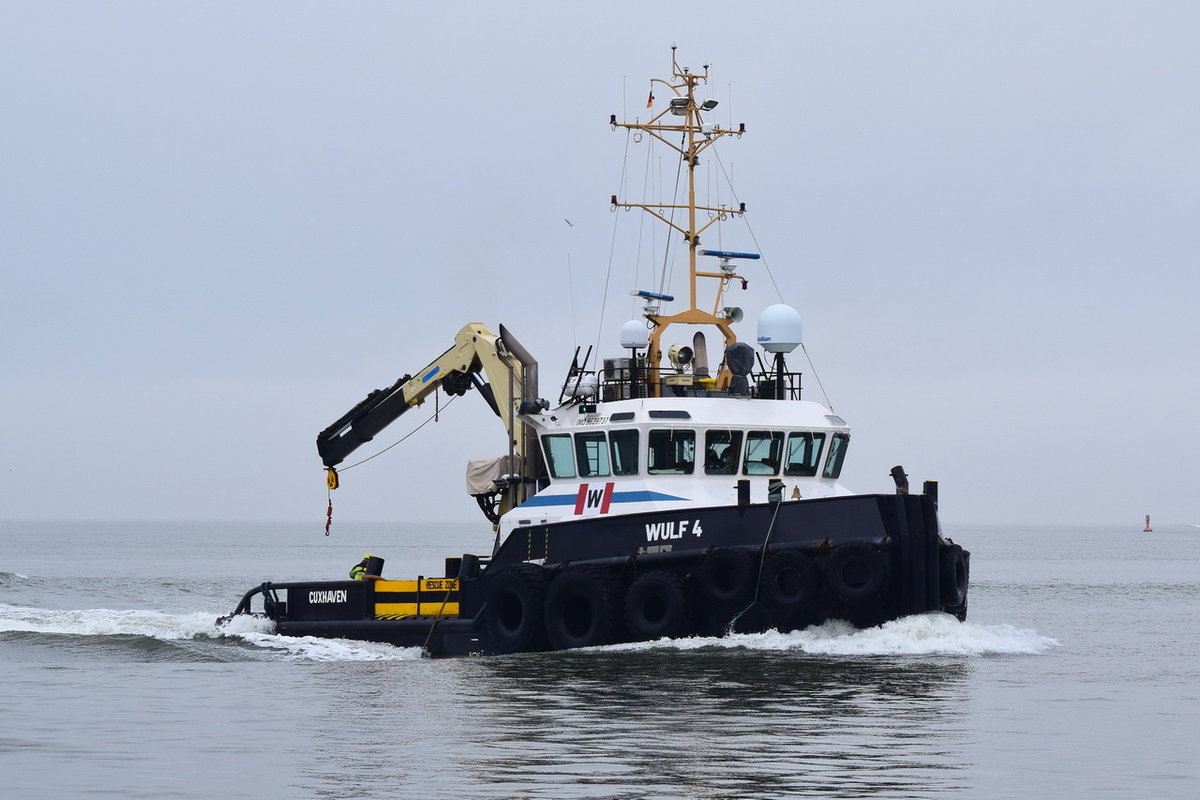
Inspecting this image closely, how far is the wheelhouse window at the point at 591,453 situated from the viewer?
787 inches

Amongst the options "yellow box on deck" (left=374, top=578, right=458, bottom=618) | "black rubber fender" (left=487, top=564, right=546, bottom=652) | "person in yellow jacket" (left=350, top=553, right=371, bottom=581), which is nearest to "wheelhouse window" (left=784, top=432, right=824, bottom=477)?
"black rubber fender" (left=487, top=564, right=546, bottom=652)

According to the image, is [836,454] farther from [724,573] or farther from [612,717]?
[612,717]

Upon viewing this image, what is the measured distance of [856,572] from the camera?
1773cm

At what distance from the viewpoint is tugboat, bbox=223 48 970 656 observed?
18.0 m

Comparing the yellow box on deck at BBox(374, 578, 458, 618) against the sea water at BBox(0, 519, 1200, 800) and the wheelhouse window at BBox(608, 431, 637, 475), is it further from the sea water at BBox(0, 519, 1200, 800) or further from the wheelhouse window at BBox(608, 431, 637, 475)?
the wheelhouse window at BBox(608, 431, 637, 475)

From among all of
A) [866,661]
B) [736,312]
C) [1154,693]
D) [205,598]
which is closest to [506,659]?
[866,661]

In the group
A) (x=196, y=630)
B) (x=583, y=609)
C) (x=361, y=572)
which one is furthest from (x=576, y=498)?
(x=196, y=630)

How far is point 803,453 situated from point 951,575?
8.69 feet

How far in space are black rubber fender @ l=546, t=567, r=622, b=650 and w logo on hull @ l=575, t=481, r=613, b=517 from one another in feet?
3.81

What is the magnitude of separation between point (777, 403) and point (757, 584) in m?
2.98

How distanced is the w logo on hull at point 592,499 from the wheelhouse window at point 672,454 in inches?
24.4

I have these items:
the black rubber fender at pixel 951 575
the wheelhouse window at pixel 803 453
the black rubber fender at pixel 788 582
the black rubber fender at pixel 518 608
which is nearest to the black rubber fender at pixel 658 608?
the black rubber fender at pixel 788 582

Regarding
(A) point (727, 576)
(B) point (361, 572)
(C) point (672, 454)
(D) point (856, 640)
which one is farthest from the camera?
(B) point (361, 572)

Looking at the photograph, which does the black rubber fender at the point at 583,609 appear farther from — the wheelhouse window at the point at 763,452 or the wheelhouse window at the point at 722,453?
the wheelhouse window at the point at 763,452
